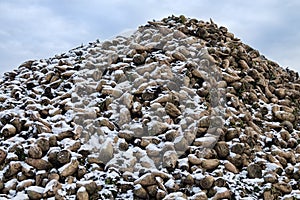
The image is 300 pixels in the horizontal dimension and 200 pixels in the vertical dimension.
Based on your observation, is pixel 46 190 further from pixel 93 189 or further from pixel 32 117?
pixel 32 117

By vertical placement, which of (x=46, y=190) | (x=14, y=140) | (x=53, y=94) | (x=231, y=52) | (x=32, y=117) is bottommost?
(x=46, y=190)

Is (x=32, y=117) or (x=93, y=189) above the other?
(x=32, y=117)

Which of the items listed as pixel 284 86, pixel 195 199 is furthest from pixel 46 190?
pixel 284 86

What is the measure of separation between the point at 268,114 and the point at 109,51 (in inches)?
125

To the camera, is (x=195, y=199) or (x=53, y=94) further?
(x=53, y=94)

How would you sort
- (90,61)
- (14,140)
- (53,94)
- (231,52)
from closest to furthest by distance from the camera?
1. (14,140)
2. (53,94)
3. (90,61)
4. (231,52)

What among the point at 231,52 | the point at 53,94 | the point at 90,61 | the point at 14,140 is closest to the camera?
the point at 14,140

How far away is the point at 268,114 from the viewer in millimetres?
6840

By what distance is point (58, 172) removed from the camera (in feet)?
16.9

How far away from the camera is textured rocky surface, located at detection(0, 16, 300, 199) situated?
5.11 m

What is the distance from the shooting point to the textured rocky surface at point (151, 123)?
5113 millimetres

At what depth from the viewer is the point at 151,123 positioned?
230 inches

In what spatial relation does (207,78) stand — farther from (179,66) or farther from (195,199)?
(195,199)

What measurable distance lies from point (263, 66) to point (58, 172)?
5.00 meters
